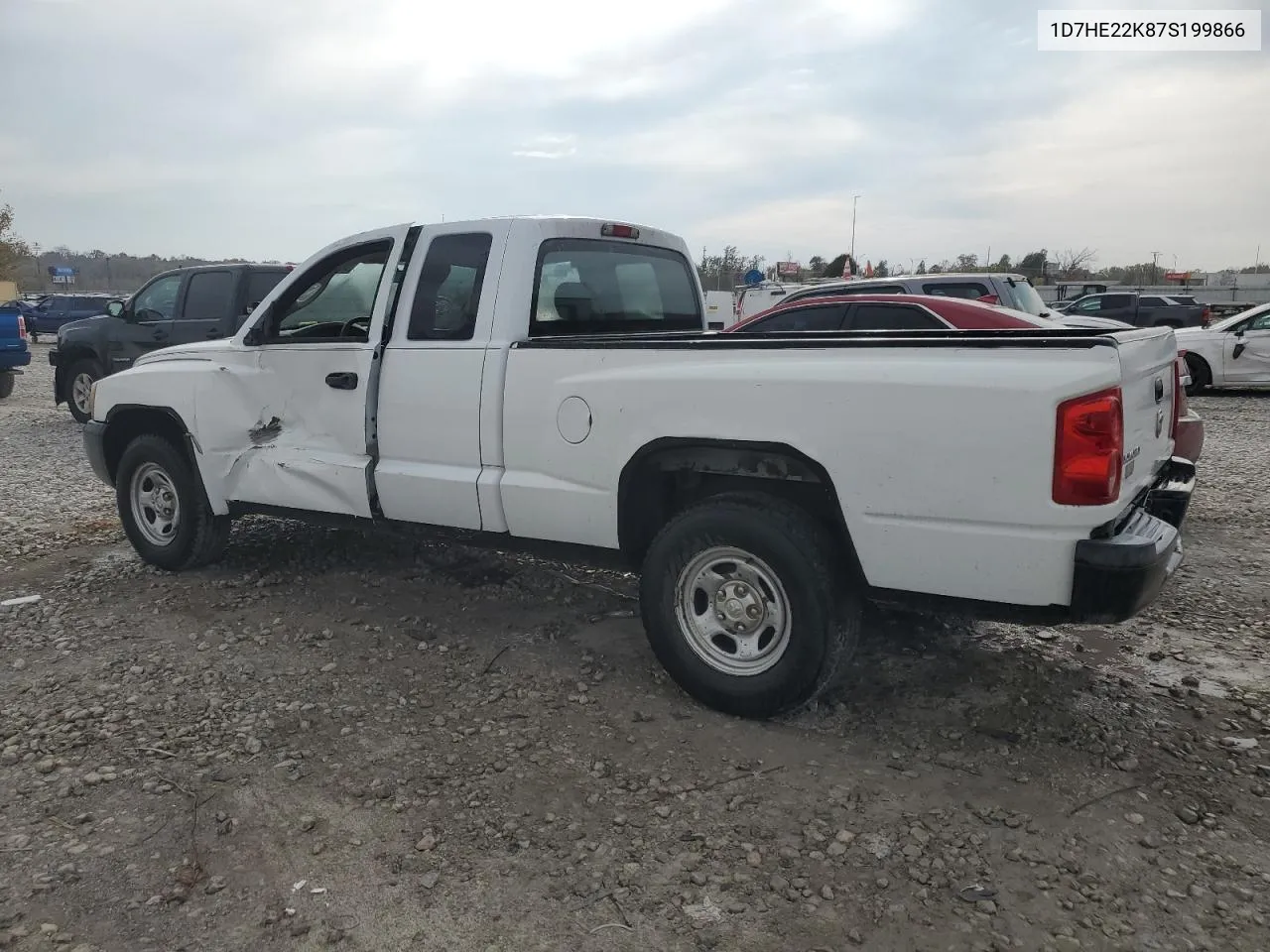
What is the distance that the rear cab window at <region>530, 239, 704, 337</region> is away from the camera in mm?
4488

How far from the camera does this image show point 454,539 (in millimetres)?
4523

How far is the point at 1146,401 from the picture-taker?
3428mm

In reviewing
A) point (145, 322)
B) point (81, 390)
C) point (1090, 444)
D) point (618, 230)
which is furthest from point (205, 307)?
point (1090, 444)

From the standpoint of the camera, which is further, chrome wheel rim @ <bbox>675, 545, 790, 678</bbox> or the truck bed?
chrome wheel rim @ <bbox>675, 545, 790, 678</bbox>

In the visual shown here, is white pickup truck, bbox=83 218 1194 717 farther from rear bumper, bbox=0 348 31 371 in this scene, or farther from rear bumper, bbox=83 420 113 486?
rear bumper, bbox=0 348 31 371

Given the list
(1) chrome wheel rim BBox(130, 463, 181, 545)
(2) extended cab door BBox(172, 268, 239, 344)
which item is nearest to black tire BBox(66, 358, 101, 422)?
(2) extended cab door BBox(172, 268, 239, 344)

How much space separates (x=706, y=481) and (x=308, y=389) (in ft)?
7.34

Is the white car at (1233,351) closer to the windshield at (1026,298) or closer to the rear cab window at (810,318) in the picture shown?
the windshield at (1026,298)

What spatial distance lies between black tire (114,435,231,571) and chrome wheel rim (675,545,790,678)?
10.5ft

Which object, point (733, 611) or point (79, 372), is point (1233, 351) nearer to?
point (733, 611)

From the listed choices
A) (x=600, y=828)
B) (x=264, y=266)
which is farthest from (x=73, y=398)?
(x=600, y=828)

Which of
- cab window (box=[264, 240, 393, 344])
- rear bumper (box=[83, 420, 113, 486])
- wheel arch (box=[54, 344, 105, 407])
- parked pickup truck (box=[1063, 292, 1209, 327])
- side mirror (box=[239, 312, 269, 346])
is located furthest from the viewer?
parked pickup truck (box=[1063, 292, 1209, 327])

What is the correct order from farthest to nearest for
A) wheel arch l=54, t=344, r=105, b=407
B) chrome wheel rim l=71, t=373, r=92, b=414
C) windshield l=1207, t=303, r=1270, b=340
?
1. windshield l=1207, t=303, r=1270, b=340
2. chrome wheel rim l=71, t=373, r=92, b=414
3. wheel arch l=54, t=344, r=105, b=407

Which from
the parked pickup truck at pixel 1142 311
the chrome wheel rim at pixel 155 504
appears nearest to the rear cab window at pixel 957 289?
the chrome wheel rim at pixel 155 504
